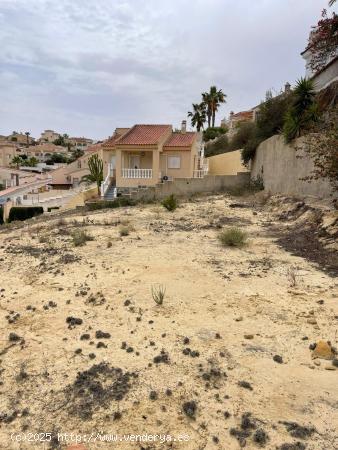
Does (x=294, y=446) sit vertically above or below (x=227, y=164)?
below

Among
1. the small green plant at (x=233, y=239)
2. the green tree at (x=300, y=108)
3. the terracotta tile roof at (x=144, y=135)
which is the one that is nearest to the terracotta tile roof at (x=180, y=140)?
the terracotta tile roof at (x=144, y=135)

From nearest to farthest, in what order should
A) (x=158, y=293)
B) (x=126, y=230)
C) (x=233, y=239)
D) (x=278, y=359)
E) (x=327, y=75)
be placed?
(x=278, y=359)
(x=158, y=293)
(x=233, y=239)
(x=126, y=230)
(x=327, y=75)

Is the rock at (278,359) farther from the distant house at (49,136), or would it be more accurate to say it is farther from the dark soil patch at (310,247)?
the distant house at (49,136)

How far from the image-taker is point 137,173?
2378 centimetres

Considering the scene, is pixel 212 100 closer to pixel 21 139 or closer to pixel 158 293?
pixel 158 293

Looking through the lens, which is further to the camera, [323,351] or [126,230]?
[126,230]

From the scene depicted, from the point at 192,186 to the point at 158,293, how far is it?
17.5 metres

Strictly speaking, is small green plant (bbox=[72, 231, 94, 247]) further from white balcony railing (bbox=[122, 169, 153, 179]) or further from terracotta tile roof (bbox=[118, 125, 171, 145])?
terracotta tile roof (bbox=[118, 125, 171, 145])

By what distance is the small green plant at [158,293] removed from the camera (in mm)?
5086

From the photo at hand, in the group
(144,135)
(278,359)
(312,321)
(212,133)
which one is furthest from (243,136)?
(278,359)

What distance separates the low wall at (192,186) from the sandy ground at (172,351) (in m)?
14.7

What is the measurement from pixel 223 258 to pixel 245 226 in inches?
149

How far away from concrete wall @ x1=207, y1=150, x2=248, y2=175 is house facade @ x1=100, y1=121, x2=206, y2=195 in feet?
11.0

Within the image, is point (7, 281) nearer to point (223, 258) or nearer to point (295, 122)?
point (223, 258)
